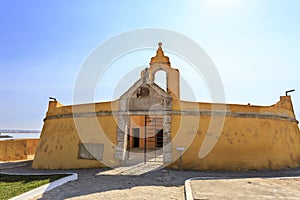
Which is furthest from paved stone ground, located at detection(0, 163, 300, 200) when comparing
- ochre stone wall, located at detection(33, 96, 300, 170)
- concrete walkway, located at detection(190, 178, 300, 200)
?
ochre stone wall, located at detection(33, 96, 300, 170)

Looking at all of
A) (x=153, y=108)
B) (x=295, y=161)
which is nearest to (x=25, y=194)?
(x=153, y=108)

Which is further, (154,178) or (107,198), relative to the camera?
(154,178)

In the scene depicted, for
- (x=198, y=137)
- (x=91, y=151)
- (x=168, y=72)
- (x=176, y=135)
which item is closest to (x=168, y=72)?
(x=168, y=72)

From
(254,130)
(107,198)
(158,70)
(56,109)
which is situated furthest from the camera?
(158,70)

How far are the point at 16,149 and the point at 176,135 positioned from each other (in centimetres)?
1368

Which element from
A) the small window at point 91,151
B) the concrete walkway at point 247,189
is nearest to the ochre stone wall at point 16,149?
the small window at point 91,151

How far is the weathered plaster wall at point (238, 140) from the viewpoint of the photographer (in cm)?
1059

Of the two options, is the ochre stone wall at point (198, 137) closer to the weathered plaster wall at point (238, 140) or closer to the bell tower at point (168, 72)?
the weathered plaster wall at point (238, 140)

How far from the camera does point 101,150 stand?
1102 centimetres

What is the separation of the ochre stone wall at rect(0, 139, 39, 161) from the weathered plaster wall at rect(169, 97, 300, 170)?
526 inches

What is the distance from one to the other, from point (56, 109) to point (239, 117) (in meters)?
10.2

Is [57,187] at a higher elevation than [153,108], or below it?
below

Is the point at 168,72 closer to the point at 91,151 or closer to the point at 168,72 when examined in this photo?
the point at 168,72

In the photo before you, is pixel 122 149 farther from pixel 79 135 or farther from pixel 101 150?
pixel 79 135
